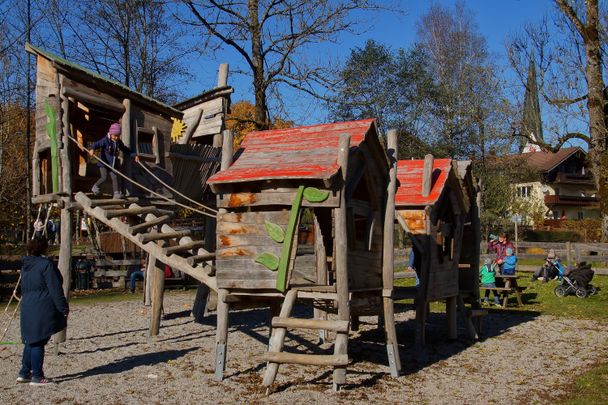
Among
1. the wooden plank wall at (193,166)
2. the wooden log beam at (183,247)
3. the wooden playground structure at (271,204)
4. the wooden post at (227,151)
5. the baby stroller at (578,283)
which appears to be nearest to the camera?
the wooden playground structure at (271,204)

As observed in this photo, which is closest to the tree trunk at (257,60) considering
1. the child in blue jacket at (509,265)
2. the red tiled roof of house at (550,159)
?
the child in blue jacket at (509,265)

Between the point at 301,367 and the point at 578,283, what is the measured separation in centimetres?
1243

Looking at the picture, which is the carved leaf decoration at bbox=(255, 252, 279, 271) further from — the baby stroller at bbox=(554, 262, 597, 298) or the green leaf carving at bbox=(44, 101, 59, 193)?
the baby stroller at bbox=(554, 262, 597, 298)

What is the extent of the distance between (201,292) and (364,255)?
621 centimetres

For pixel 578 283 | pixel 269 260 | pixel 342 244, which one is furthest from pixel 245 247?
pixel 578 283

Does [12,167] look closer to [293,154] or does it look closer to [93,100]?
[93,100]

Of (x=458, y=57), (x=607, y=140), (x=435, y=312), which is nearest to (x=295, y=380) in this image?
(x=435, y=312)

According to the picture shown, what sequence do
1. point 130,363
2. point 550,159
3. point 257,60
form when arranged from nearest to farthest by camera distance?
point 130,363
point 257,60
point 550,159

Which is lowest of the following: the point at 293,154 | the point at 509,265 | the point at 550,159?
the point at 509,265

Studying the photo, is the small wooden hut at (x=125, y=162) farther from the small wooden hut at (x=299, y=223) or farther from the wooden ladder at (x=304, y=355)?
the wooden ladder at (x=304, y=355)

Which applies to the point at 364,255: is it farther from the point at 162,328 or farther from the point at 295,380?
the point at 162,328

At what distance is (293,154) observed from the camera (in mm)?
9852

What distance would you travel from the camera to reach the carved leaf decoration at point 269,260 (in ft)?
30.5

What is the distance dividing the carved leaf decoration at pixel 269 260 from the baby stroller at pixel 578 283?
1351 cm
